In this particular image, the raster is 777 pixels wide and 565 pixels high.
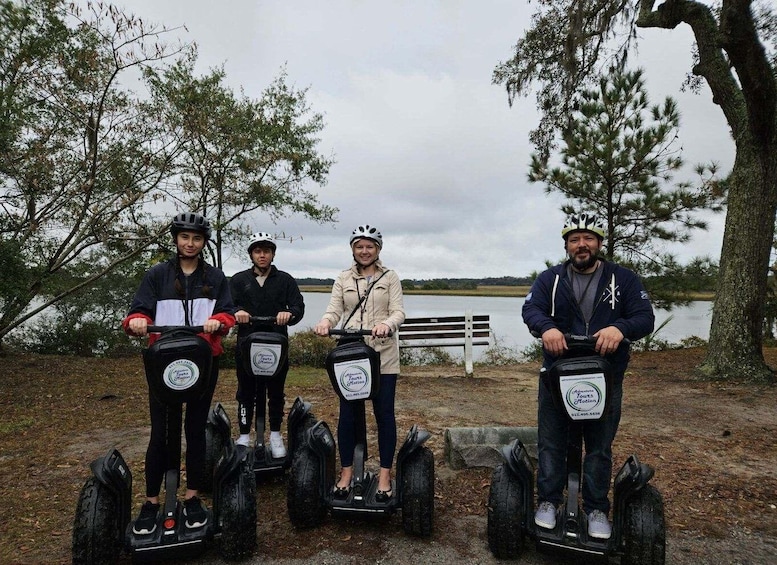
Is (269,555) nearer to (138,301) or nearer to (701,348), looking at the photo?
(138,301)

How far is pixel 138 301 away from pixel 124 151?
553 centimetres

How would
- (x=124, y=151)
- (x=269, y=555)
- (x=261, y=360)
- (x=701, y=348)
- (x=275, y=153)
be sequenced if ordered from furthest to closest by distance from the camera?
(x=701, y=348) < (x=275, y=153) < (x=124, y=151) < (x=261, y=360) < (x=269, y=555)

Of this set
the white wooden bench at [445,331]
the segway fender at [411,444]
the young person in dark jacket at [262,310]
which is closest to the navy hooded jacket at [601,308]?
the segway fender at [411,444]

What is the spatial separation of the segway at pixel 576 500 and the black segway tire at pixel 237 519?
4.08ft

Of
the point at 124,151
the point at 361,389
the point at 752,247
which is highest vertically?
the point at 124,151

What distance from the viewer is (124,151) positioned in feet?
23.6

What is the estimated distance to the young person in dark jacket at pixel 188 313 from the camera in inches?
103

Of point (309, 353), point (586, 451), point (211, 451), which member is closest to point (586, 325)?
point (586, 451)

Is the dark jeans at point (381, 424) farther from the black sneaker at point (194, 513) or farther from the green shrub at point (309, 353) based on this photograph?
the green shrub at point (309, 353)

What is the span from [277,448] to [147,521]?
1.31 m

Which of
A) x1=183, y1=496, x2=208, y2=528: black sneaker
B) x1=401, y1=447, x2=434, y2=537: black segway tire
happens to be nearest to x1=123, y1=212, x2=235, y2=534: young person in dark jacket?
x1=183, y1=496, x2=208, y2=528: black sneaker

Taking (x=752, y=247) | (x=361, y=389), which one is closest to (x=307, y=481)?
(x=361, y=389)

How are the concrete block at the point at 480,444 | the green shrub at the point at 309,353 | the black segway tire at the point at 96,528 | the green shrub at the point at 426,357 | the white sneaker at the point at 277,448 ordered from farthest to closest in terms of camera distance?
the green shrub at the point at 426,357, the green shrub at the point at 309,353, the concrete block at the point at 480,444, the white sneaker at the point at 277,448, the black segway tire at the point at 96,528

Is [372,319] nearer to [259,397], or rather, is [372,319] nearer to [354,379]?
[354,379]
